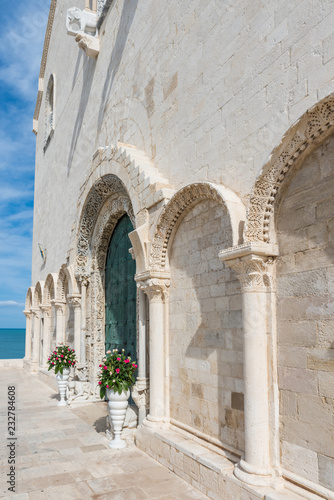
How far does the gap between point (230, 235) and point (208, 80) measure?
1.96 meters

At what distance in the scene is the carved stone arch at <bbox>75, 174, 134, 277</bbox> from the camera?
27.5 feet

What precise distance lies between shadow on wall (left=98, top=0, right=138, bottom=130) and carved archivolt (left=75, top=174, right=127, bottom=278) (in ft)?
6.18

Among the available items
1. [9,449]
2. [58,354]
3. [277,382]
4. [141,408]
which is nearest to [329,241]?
[277,382]

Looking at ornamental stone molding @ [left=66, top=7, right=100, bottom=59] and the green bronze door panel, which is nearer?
the green bronze door panel

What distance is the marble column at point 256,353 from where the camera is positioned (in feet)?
12.0

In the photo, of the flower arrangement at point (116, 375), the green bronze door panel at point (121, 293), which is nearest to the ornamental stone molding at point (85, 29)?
the green bronze door panel at point (121, 293)

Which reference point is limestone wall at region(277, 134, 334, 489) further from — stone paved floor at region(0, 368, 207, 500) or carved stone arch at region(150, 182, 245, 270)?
stone paved floor at region(0, 368, 207, 500)

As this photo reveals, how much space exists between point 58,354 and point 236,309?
6.45m

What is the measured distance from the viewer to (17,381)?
46.9 feet

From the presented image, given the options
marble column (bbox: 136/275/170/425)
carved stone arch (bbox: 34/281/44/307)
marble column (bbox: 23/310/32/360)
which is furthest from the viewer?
marble column (bbox: 23/310/32/360)

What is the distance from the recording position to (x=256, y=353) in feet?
Result: 12.3

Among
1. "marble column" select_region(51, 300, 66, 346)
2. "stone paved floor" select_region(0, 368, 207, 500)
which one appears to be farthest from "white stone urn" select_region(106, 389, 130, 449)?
"marble column" select_region(51, 300, 66, 346)

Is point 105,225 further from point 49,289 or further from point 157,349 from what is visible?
point 49,289

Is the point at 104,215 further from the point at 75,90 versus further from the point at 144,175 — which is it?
the point at 75,90
